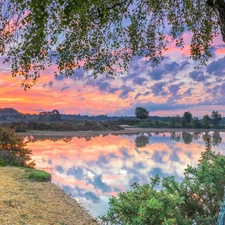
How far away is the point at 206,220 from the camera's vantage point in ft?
14.9

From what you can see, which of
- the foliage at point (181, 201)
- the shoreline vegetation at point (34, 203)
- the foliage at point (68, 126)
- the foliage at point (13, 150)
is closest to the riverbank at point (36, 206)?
the shoreline vegetation at point (34, 203)

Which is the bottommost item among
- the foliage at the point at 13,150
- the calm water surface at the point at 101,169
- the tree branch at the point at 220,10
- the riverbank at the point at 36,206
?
the calm water surface at the point at 101,169

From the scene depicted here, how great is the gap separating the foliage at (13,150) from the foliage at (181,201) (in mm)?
12962

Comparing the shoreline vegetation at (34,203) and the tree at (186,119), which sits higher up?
the tree at (186,119)

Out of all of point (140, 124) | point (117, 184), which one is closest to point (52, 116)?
point (140, 124)

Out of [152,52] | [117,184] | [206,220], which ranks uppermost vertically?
[152,52]

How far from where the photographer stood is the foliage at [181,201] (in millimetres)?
4578

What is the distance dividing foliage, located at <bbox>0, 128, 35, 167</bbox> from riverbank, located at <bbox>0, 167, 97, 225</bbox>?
538 centimetres

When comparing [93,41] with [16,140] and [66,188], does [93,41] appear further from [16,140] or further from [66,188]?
[16,140]

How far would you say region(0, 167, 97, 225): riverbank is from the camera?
7.63 metres

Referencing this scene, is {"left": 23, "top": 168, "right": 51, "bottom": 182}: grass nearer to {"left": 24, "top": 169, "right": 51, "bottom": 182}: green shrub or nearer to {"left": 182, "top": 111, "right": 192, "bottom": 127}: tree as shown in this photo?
{"left": 24, "top": 169, "right": 51, "bottom": 182}: green shrub

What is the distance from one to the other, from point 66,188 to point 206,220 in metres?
9.21

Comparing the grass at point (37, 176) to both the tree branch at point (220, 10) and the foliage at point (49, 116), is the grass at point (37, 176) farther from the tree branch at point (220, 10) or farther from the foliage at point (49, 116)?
the foliage at point (49, 116)

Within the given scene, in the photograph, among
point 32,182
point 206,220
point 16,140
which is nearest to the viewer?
point 206,220
